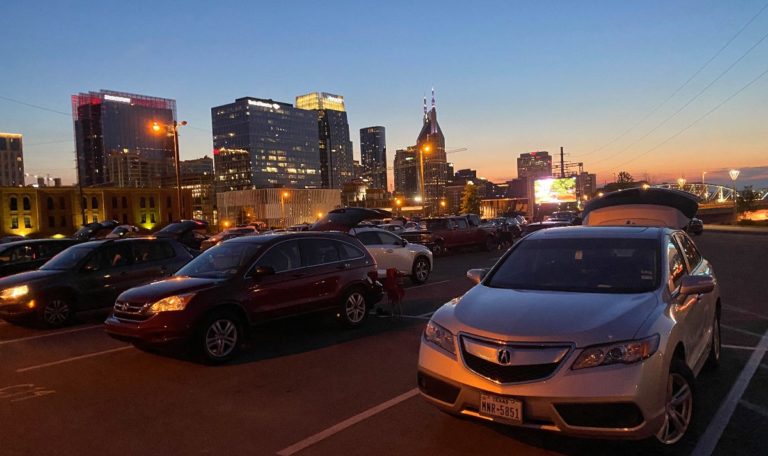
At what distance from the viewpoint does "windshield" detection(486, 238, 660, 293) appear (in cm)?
480

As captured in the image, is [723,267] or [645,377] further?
[723,267]

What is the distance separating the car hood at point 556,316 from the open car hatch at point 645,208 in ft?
24.9

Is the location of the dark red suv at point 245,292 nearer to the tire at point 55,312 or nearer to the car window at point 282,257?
the car window at point 282,257

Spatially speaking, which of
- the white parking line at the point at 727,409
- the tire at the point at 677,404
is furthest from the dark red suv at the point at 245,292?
the white parking line at the point at 727,409

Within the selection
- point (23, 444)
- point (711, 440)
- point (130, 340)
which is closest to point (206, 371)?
point (130, 340)

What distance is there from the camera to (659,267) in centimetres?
486

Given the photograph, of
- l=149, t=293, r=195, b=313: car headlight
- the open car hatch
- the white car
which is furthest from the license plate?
the white car

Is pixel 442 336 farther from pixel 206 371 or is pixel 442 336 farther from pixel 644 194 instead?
pixel 644 194

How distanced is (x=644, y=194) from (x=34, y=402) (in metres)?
11.3

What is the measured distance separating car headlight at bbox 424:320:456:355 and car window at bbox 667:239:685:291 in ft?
6.57

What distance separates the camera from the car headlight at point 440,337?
13.8 ft

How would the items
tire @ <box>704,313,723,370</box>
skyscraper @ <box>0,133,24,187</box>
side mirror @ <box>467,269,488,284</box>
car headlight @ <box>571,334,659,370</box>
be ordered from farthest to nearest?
skyscraper @ <box>0,133,24,187</box>
tire @ <box>704,313,723,370</box>
side mirror @ <box>467,269,488,284</box>
car headlight @ <box>571,334,659,370</box>

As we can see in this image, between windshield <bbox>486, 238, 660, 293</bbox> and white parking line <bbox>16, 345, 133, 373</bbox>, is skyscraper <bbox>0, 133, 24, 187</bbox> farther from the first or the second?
windshield <bbox>486, 238, 660, 293</bbox>

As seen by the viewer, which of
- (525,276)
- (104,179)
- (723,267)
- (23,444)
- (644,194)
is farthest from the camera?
(104,179)
